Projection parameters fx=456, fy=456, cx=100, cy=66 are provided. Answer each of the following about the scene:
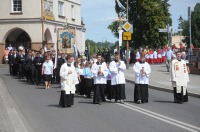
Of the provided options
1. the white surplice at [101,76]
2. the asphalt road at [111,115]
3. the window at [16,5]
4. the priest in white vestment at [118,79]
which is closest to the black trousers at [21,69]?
the asphalt road at [111,115]

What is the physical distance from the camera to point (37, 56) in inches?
1028

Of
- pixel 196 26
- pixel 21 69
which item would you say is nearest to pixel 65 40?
pixel 21 69

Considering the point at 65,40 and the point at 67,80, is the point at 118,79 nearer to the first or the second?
the point at 67,80

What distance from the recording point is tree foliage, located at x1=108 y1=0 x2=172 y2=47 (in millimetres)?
65875

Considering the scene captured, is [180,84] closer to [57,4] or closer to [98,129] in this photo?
[98,129]

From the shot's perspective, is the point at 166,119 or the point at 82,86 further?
the point at 82,86

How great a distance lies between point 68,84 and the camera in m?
15.4

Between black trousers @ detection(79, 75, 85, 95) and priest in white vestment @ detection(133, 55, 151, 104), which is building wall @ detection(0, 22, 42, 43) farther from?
priest in white vestment @ detection(133, 55, 151, 104)

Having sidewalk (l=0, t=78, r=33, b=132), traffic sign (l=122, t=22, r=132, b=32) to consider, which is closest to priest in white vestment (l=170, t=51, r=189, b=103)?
sidewalk (l=0, t=78, r=33, b=132)

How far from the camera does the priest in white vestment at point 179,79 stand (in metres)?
16.6

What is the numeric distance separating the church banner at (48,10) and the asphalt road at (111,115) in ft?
106

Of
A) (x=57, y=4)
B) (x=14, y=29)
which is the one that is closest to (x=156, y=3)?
(x=57, y=4)

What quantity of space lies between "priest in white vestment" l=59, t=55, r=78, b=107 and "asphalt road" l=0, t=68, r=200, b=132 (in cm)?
29

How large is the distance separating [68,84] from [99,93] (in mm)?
1650
